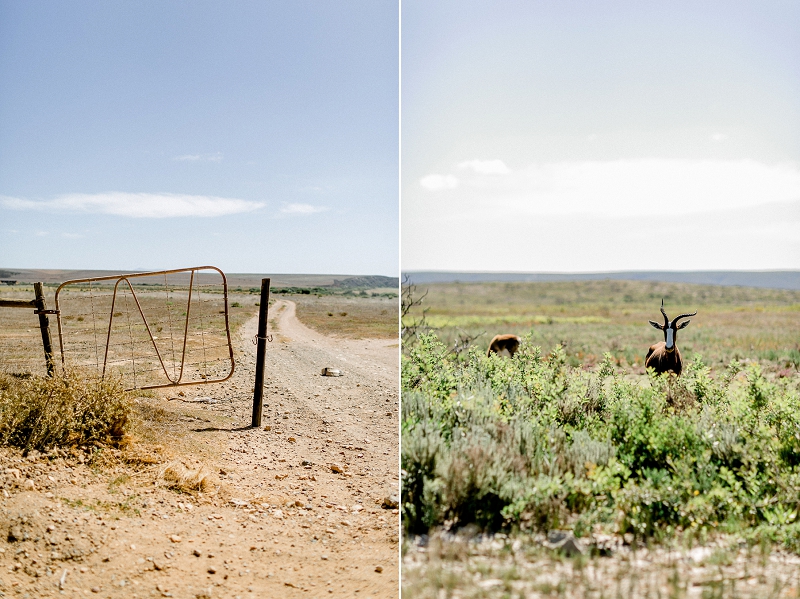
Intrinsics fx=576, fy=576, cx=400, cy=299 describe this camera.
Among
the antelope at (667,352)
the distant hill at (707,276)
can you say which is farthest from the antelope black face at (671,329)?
the distant hill at (707,276)

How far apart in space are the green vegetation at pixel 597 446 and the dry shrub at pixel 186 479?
1.92 metres

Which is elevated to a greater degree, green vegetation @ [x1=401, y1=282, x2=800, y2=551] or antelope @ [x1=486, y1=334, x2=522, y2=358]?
antelope @ [x1=486, y1=334, x2=522, y2=358]

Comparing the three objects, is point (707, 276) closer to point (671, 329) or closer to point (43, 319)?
point (671, 329)

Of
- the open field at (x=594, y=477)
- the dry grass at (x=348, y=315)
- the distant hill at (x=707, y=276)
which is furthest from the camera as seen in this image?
the dry grass at (x=348, y=315)

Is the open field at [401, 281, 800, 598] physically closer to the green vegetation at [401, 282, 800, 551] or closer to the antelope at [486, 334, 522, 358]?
the green vegetation at [401, 282, 800, 551]

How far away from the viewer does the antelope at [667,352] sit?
2143 millimetres

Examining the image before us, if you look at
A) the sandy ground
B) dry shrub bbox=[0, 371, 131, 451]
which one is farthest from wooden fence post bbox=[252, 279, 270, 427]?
dry shrub bbox=[0, 371, 131, 451]

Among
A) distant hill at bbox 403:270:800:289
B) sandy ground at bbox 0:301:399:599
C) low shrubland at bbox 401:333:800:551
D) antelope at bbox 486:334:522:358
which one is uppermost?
distant hill at bbox 403:270:800:289

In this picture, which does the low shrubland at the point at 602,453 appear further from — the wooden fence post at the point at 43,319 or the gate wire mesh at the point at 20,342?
the gate wire mesh at the point at 20,342

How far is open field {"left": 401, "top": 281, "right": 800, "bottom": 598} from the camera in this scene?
57.5 inches

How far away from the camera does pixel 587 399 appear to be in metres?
1.86

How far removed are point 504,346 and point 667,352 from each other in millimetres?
662

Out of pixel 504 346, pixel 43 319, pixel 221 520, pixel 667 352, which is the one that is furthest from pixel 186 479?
pixel 667 352

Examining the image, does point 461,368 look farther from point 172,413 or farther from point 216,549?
point 172,413
